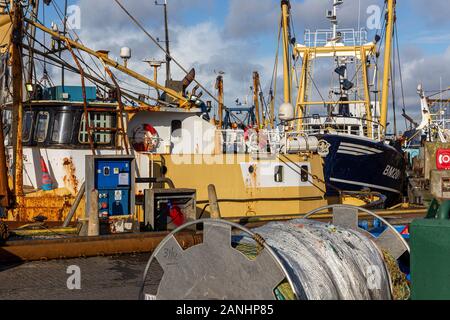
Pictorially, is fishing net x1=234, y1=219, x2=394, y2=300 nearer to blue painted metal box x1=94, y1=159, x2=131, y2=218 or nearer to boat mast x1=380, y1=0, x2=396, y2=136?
blue painted metal box x1=94, y1=159, x2=131, y2=218

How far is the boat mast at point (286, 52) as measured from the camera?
855 inches

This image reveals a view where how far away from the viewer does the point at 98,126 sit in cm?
1341

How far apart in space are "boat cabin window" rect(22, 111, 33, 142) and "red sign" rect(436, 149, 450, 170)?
15.0 meters

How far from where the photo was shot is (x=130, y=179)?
11.3m

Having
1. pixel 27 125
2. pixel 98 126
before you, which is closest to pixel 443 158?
pixel 98 126

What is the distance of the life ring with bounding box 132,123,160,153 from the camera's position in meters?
14.3

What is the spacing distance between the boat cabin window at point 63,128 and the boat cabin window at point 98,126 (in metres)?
0.25

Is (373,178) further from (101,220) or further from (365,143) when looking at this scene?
(101,220)

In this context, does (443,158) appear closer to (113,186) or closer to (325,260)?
(113,186)

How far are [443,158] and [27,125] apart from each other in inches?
615
